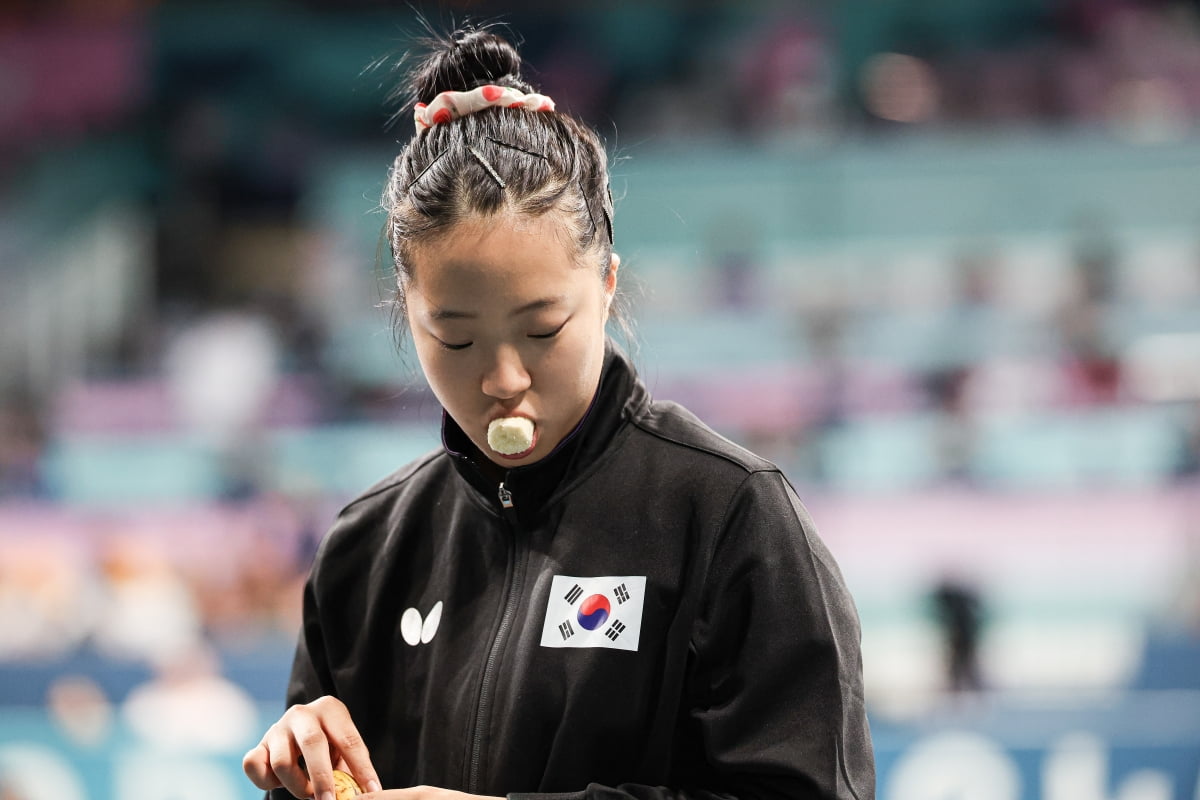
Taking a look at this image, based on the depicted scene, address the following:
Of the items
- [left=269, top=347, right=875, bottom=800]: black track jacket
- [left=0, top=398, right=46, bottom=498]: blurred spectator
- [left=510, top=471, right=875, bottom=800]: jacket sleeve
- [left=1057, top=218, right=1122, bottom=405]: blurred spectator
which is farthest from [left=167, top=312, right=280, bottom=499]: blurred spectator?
[left=510, top=471, right=875, bottom=800]: jacket sleeve

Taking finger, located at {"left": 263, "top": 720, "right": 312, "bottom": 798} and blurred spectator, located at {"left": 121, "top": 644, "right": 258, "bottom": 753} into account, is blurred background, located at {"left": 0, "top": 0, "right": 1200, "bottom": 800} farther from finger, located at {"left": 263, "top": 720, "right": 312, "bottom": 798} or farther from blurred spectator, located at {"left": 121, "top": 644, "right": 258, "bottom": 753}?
finger, located at {"left": 263, "top": 720, "right": 312, "bottom": 798}

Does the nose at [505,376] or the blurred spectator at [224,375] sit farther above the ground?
the blurred spectator at [224,375]

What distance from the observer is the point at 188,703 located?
4684 mm

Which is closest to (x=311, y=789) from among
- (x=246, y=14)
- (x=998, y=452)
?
(x=998, y=452)

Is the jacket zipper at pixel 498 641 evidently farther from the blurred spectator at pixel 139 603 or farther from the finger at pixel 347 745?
the blurred spectator at pixel 139 603

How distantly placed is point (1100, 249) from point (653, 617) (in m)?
7.12

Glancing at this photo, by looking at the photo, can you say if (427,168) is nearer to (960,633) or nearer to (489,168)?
(489,168)

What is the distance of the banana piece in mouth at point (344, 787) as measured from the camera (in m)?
1.16

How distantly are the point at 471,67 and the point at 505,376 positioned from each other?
35 cm

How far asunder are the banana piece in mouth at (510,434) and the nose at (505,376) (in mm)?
26

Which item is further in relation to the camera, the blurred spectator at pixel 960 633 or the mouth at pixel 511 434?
the blurred spectator at pixel 960 633

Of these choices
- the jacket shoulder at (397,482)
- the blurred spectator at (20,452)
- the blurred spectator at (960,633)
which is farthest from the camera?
the blurred spectator at (20,452)

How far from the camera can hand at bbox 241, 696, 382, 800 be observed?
1.15m

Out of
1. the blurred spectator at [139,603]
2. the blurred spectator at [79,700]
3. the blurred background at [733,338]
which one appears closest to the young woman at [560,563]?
the blurred background at [733,338]
